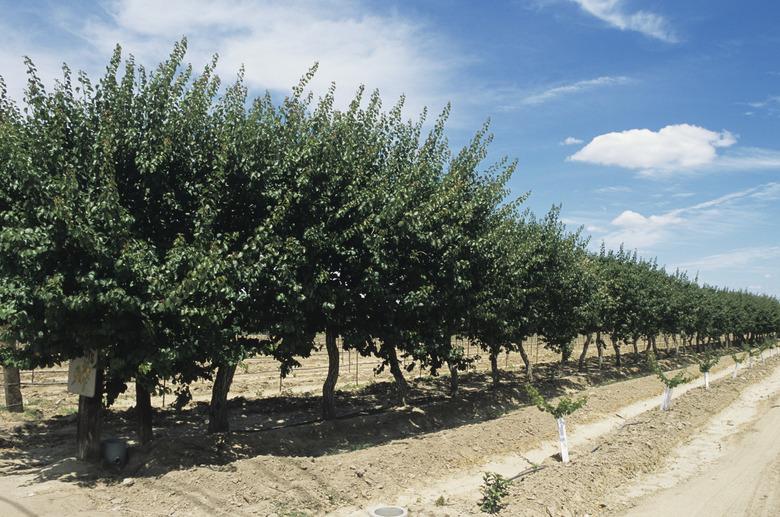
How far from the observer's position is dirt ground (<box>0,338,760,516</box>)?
9.62m

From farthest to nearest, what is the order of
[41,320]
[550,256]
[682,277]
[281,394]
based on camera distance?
[682,277]
[550,256]
[281,394]
[41,320]

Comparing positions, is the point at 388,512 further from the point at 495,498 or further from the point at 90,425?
the point at 90,425

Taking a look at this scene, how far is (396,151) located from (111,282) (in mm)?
8905

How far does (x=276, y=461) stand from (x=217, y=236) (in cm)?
450

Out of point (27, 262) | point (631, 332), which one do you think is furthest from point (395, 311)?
point (631, 332)

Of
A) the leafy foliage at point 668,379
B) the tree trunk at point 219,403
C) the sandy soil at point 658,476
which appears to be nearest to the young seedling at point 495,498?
the sandy soil at point 658,476

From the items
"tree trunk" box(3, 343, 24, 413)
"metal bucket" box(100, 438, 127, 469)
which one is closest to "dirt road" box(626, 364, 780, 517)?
"metal bucket" box(100, 438, 127, 469)

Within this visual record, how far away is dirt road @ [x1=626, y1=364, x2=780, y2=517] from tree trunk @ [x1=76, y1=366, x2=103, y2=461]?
1059 cm

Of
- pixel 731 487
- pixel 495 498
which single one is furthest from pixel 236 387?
pixel 731 487

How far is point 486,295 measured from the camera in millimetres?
17500

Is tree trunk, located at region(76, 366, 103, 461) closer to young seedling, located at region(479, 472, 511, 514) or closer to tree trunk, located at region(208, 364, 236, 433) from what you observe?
tree trunk, located at region(208, 364, 236, 433)

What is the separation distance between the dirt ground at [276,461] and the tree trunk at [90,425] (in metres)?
0.34

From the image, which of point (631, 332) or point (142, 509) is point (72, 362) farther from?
point (631, 332)

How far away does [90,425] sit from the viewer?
11617 mm
